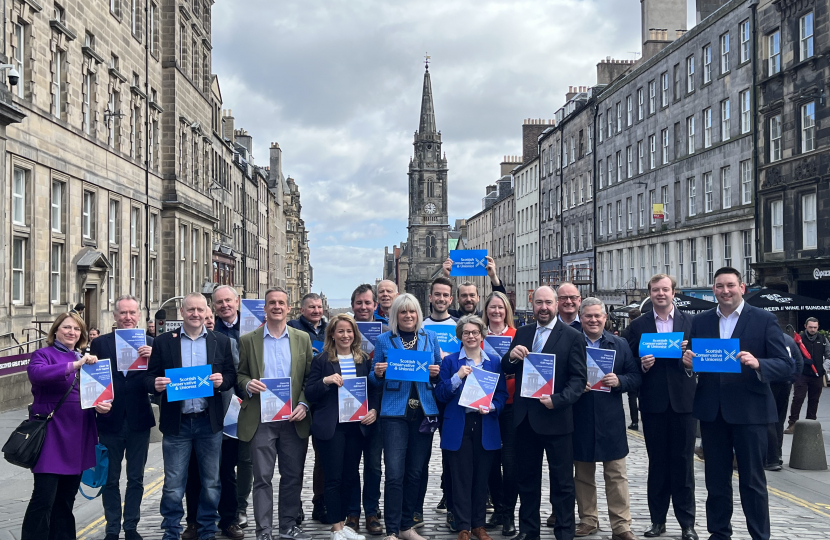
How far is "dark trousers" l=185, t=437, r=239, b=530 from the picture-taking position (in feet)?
25.7

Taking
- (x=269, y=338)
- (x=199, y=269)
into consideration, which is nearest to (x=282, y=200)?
(x=199, y=269)

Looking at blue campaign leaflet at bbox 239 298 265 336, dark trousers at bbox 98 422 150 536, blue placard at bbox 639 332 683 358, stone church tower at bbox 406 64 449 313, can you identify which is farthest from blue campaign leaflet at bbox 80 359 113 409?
stone church tower at bbox 406 64 449 313

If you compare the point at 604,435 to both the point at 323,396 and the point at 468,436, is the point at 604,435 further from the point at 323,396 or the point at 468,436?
the point at 323,396

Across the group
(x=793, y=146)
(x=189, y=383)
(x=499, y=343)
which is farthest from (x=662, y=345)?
(x=793, y=146)

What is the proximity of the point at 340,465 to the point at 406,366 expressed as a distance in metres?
1.15

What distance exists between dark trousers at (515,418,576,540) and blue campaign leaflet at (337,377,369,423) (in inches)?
60.1

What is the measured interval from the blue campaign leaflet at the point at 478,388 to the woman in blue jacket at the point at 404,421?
0.41 m

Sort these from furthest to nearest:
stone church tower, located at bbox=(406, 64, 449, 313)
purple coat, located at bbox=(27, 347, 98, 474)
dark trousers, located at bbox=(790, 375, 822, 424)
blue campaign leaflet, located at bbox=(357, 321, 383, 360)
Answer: stone church tower, located at bbox=(406, 64, 449, 313), dark trousers, located at bbox=(790, 375, 822, 424), blue campaign leaflet, located at bbox=(357, 321, 383, 360), purple coat, located at bbox=(27, 347, 98, 474)

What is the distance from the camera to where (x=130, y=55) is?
3195 cm

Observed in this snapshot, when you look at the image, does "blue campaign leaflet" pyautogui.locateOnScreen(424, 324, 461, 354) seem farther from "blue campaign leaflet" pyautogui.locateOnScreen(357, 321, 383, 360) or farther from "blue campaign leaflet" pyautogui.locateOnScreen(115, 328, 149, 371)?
"blue campaign leaflet" pyautogui.locateOnScreen(115, 328, 149, 371)

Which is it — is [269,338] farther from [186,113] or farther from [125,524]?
[186,113]

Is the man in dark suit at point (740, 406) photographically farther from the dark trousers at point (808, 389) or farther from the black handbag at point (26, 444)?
the dark trousers at point (808, 389)

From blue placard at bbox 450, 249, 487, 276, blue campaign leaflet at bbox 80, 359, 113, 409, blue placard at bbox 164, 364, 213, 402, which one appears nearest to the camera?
blue campaign leaflet at bbox 80, 359, 113, 409

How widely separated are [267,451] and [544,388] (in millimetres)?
2696
